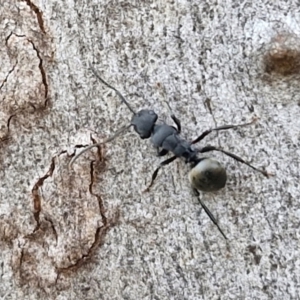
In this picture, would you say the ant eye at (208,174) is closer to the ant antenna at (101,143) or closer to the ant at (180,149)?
the ant at (180,149)

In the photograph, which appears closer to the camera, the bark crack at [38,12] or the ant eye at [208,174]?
the ant eye at [208,174]

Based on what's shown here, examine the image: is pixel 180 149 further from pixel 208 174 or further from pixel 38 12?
pixel 38 12

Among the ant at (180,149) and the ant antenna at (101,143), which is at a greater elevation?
the ant antenna at (101,143)

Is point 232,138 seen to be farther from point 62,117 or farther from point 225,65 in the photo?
point 62,117

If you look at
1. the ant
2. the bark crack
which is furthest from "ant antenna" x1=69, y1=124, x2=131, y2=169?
the bark crack

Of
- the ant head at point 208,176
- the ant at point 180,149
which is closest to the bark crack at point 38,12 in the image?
the ant at point 180,149

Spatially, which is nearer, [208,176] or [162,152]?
[208,176]

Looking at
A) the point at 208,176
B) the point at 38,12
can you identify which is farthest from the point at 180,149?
the point at 38,12

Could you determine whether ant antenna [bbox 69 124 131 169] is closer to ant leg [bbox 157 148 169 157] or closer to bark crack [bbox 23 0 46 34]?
ant leg [bbox 157 148 169 157]
